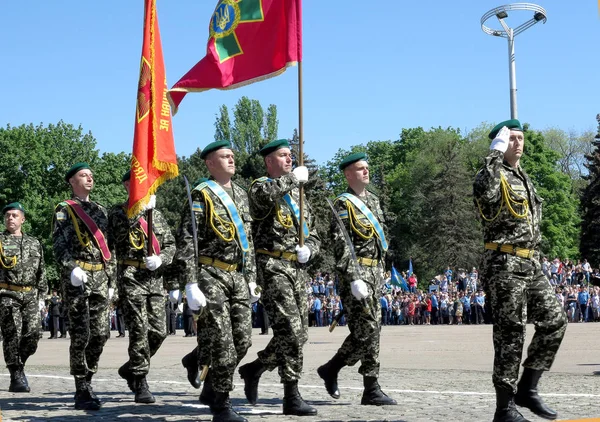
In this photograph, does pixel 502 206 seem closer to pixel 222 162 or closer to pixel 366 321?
pixel 366 321

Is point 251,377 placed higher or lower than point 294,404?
higher

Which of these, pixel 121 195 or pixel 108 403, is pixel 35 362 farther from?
pixel 121 195

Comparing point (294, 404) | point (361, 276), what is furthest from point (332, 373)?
point (294, 404)

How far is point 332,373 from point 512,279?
9.18 ft

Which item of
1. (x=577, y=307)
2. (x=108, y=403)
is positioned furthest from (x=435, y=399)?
(x=577, y=307)

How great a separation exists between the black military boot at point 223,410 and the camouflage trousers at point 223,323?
0.19 feet

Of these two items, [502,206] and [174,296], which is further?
[174,296]

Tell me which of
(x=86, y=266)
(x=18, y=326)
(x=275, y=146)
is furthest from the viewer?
(x=18, y=326)

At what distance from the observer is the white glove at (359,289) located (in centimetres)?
877

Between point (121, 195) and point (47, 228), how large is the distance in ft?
22.7

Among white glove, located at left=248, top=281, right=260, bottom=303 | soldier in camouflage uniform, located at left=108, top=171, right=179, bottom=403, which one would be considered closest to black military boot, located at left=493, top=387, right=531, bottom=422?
white glove, located at left=248, top=281, right=260, bottom=303

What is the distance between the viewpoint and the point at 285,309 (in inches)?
332

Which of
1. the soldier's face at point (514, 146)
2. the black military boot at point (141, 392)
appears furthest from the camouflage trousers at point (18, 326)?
the soldier's face at point (514, 146)

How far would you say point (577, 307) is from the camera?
35.5 metres
